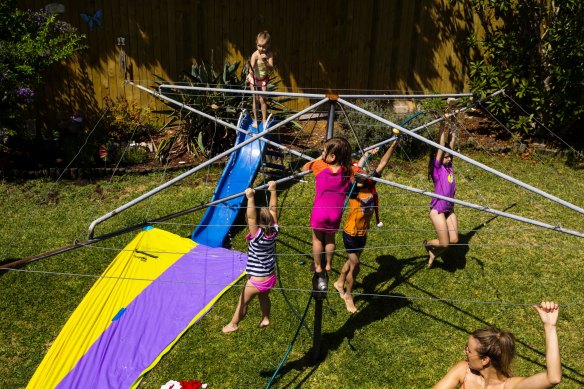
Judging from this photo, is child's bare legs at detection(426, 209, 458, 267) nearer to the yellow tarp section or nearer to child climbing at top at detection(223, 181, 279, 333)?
child climbing at top at detection(223, 181, 279, 333)

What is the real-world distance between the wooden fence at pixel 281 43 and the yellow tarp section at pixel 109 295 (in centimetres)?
416

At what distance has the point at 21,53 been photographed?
26.9 feet

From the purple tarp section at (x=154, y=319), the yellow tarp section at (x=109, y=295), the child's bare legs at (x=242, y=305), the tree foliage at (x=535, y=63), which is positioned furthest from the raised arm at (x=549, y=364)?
the tree foliage at (x=535, y=63)

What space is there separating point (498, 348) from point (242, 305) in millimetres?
2478

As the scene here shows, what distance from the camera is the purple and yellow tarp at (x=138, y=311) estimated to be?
4.93 meters

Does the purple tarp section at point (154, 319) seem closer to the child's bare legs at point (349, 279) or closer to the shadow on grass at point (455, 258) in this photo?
the child's bare legs at point (349, 279)

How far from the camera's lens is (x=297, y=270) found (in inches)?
253

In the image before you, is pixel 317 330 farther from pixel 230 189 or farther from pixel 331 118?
pixel 230 189

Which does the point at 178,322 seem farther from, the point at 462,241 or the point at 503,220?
the point at 503,220

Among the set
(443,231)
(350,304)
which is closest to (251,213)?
(350,304)

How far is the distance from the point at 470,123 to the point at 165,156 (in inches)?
244

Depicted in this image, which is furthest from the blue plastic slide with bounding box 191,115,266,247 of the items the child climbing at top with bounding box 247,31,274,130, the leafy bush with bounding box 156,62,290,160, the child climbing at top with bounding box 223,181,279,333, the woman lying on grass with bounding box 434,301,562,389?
the woman lying on grass with bounding box 434,301,562,389

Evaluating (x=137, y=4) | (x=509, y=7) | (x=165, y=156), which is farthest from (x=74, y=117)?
(x=509, y=7)

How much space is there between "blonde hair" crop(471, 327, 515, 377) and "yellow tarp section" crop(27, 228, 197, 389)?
3160 mm
